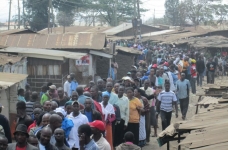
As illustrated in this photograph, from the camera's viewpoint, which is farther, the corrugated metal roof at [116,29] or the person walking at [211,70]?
the corrugated metal roof at [116,29]

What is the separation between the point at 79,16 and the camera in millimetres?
76500

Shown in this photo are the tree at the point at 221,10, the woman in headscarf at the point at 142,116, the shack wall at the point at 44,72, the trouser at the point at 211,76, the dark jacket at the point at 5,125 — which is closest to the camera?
the dark jacket at the point at 5,125

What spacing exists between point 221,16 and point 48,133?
56594mm

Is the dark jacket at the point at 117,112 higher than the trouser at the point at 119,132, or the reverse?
the dark jacket at the point at 117,112

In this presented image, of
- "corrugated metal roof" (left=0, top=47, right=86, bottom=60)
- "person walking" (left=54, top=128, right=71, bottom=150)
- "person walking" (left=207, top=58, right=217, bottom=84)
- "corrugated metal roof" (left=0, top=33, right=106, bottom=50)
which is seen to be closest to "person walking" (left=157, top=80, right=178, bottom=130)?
"corrugated metal roof" (left=0, top=47, right=86, bottom=60)

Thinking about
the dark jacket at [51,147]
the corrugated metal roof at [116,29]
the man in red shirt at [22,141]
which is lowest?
the dark jacket at [51,147]

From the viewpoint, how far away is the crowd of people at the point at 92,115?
6.73 metres

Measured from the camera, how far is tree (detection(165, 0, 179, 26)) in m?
75.7

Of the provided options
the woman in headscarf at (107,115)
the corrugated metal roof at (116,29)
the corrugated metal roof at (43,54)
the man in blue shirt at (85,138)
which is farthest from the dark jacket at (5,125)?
the corrugated metal roof at (116,29)

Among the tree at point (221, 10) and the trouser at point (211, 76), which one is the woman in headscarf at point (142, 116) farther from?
the tree at point (221, 10)

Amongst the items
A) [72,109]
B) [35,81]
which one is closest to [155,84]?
[35,81]

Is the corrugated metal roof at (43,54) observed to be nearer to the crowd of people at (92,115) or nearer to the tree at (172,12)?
the crowd of people at (92,115)

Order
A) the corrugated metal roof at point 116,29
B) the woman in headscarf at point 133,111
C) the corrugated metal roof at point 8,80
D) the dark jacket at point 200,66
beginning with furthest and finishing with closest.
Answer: the corrugated metal roof at point 116,29 < the dark jacket at point 200,66 < the woman in headscarf at point 133,111 < the corrugated metal roof at point 8,80

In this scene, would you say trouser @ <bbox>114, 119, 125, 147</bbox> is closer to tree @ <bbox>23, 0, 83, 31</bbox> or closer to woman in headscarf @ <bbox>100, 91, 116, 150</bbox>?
woman in headscarf @ <bbox>100, 91, 116, 150</bbox>
